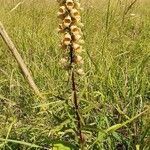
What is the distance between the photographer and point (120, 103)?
2361mm

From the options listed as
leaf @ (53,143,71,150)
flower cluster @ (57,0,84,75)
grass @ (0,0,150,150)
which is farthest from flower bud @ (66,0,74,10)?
leaf @ (53,143,71,150)

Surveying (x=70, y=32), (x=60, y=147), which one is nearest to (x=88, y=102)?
(x=60, y=147)

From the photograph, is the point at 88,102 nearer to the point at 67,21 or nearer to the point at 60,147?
the point at 60,147

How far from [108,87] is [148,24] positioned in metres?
2.07

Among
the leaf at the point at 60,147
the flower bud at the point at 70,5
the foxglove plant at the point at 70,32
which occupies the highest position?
the flower bud at the point at 70,5

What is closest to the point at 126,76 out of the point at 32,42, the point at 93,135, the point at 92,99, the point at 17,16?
the point at 92,99

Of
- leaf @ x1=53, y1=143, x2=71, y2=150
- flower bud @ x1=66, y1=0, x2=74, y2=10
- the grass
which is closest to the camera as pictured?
flower bud @ x1=66, y1=0, x2=74, y2=10

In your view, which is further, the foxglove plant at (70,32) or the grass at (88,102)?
the grass at (88,102)

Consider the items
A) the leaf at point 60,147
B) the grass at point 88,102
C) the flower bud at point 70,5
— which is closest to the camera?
the flower bud at point 70,5

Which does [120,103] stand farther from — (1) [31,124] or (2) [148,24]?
(2) [148,24]

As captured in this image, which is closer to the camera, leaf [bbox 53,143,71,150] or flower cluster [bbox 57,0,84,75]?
flower cluster [bbox 57,0,84,75]

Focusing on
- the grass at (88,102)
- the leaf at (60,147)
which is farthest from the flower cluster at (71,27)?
the leaf at (60,147)

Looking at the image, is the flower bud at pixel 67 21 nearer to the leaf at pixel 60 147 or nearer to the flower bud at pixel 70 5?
the flower bud at pixel 70 5

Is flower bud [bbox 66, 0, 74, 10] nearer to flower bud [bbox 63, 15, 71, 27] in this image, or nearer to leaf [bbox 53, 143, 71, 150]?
flower bud [bbox 63, 15, 71, 27]
